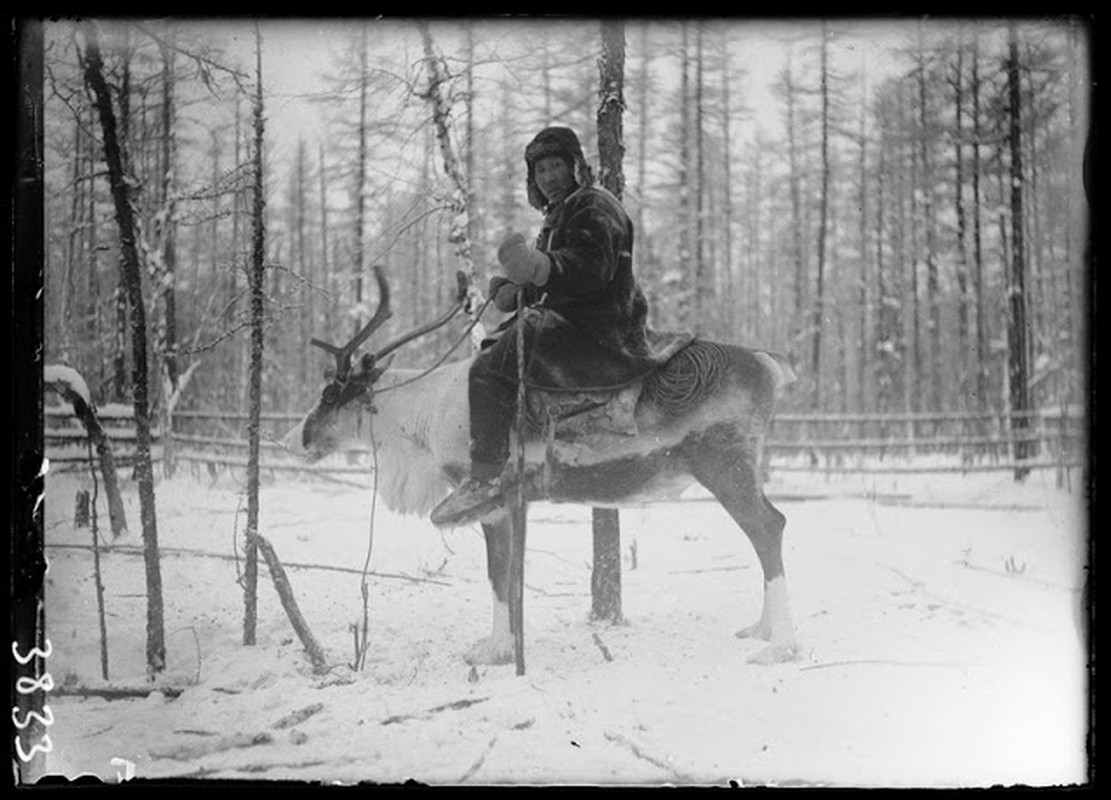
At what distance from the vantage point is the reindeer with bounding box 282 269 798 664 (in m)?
2.24

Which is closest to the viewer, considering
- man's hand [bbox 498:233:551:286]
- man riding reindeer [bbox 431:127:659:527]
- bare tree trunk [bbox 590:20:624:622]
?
man's hand [bbox 498:233:551:286]

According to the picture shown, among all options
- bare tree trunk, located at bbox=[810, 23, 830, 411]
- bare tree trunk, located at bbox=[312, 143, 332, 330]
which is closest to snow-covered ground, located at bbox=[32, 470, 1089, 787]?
bare tree trunk, located at bbox=[810, 23, 830, 411]

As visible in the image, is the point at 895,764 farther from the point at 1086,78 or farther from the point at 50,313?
the point at 50,313

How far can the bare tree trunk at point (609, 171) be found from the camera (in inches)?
91.9

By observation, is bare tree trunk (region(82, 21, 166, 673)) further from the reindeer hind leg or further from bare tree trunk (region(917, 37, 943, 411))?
bare tree trunk (region(917, 37, 943, 411))

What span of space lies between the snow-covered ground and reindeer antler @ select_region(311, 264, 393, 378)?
17.4 inches

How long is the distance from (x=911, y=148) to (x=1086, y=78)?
21.8 inches

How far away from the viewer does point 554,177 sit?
2.27 m

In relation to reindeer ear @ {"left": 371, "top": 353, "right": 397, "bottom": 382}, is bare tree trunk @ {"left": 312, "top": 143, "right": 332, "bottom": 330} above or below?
above

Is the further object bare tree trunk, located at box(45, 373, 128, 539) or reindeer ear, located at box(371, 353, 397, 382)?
reindeer ear, located at box(371, 353, 397, 382)

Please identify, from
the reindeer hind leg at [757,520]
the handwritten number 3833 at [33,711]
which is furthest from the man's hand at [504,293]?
the handwritten number 3833 at [33,711]

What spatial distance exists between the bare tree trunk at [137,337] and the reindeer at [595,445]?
1.60 feet

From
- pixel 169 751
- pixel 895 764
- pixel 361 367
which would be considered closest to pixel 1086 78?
pixel 895 764

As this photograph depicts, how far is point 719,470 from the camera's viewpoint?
7.43ft
